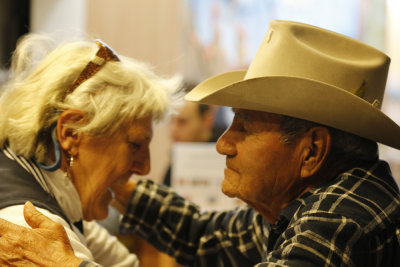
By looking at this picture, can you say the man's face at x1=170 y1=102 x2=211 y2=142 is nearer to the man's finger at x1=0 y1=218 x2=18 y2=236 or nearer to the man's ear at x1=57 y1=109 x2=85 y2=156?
the man's ear at x1=57 y1=109 x2=85 y2=156

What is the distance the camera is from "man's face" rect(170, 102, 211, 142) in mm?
3320

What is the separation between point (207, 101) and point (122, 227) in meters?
0.73

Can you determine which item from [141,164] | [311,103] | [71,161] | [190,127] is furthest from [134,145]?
[190,127]

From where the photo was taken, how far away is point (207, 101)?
150 cm

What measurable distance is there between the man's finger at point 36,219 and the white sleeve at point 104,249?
0.61 meters

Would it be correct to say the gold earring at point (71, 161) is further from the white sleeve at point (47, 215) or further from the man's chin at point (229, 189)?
the man's chin at point (229, 189)

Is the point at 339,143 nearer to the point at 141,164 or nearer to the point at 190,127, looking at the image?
the point at 141,164

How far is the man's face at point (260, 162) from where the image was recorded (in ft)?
4.89

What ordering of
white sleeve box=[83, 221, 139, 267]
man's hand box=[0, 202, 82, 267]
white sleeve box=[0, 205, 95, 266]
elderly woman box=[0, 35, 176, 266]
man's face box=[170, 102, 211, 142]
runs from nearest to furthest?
man's hand box=[0, 202, 82, 267] → white sleeve box=[0, 205, 95, 266] → elderly woman box=[0, 35, 176, 266] → white sleeve box=[83, 221, 139, 267] → man's face box=[170, 102, 211, 142]

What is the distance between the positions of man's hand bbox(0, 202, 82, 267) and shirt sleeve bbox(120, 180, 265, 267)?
70 cm

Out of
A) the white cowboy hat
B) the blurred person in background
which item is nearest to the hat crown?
the white cowboy hat

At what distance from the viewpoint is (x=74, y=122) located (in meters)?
1.56

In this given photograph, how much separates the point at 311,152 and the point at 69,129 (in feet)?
2.35

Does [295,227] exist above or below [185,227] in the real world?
above
